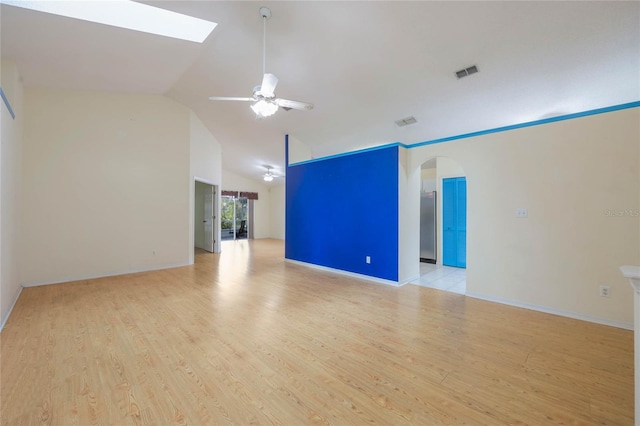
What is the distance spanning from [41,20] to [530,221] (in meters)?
6.14

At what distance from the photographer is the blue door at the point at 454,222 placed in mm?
5461

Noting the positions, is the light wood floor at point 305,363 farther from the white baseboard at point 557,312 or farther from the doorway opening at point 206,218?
the doorway opening at point 206,218

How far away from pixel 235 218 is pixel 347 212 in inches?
284

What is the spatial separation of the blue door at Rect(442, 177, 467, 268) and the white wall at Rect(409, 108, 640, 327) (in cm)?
191

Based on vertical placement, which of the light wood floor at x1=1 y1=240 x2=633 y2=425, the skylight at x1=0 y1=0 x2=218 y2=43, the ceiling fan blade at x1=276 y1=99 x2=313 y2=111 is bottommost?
the light wood floor at x1=1 y1=240 x2=633 y2=425

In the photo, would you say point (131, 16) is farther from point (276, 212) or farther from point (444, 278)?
point (276, 212)

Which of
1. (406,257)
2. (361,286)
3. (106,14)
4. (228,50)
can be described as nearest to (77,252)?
(106,14)

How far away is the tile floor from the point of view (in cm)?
413

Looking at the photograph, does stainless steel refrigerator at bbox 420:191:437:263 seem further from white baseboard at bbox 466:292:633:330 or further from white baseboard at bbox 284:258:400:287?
white baseboard at bbox 466:292:633:330

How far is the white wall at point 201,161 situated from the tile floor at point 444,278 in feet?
16.5

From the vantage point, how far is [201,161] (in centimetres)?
642

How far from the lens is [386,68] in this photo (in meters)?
3.55

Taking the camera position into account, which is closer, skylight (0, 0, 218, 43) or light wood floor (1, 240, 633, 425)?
light wood floor (1, 240, 633, 425)

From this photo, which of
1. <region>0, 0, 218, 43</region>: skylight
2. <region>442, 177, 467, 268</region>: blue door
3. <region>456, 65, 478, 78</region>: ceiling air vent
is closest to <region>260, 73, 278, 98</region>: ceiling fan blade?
<region>0, 0, 218, 43</region>: skylight
